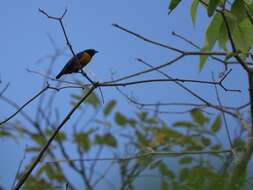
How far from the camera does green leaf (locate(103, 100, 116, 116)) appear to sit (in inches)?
101

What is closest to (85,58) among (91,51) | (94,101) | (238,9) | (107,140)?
(91,51)

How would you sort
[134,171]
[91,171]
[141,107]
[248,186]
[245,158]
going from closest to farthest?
[248,186]
[245,158]
[141,107]
[134,171]
[91,171]

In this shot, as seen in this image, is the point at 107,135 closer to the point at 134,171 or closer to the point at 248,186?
the point at 134,171

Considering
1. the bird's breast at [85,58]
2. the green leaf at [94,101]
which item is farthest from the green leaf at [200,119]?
the green leaf at [94,101]

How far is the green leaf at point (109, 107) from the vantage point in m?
2.58

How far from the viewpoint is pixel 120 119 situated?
2572 millimetres

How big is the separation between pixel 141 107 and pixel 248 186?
0.98m

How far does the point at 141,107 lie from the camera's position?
4.57 ft

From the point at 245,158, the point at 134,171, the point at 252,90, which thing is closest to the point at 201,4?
the point at 252,90

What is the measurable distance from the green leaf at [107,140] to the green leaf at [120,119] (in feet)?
0.58

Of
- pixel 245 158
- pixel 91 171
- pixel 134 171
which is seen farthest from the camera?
pixel 91 171

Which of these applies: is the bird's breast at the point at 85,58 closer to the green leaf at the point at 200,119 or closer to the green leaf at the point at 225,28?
the green leaf at the point at 200,119

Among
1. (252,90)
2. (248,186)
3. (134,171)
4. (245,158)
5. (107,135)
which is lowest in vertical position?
(248,186)

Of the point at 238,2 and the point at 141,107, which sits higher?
the point at 141,107
